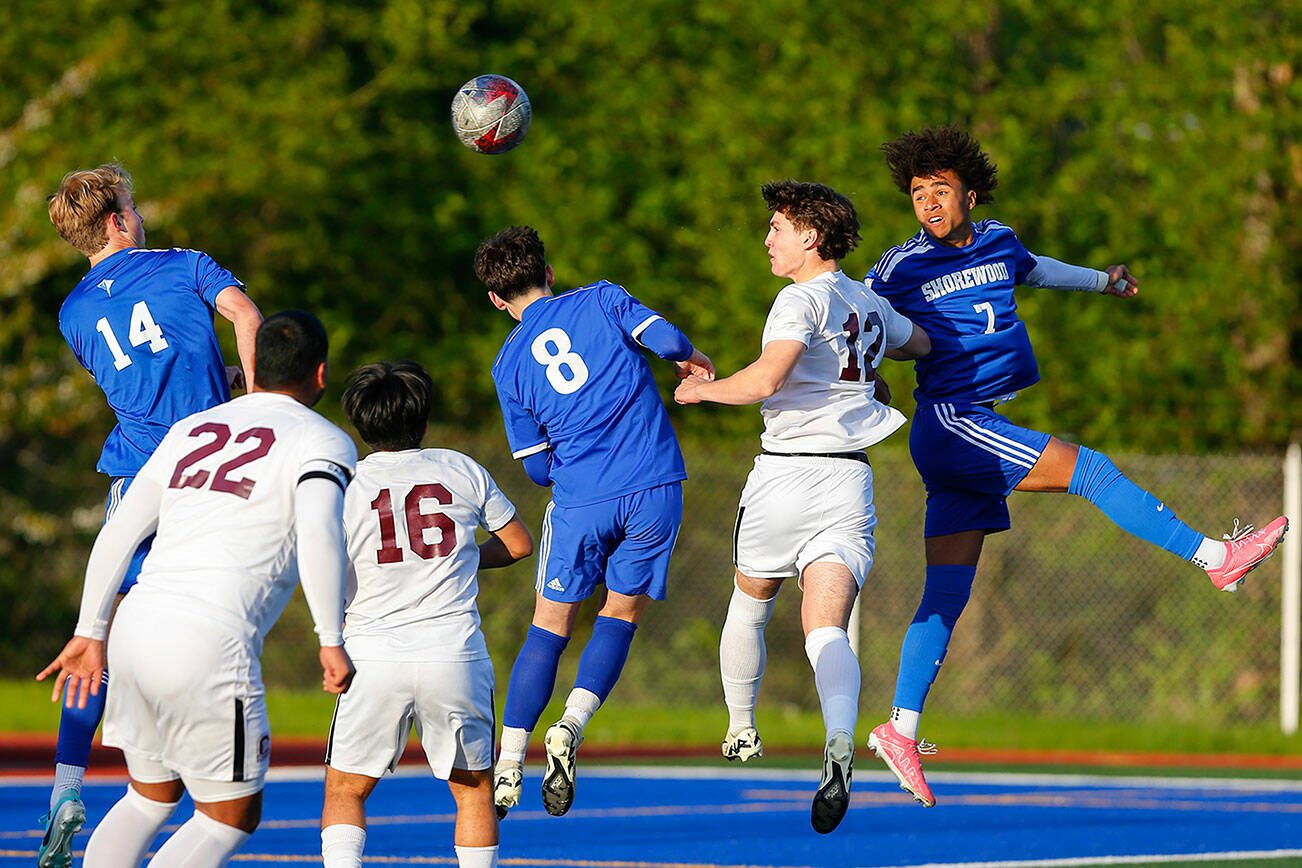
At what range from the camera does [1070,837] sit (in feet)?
34.9

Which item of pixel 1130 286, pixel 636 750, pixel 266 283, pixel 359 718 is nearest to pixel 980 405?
pixel 1130 286

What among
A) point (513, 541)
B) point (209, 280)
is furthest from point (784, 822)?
point (513, 541)

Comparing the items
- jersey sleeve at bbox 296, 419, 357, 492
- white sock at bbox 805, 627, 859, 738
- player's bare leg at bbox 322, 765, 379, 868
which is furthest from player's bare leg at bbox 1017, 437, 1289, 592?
jersey sleeve at bbox 296, 419, 357, 492

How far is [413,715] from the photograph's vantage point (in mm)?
6625

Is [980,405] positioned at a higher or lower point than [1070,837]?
higher

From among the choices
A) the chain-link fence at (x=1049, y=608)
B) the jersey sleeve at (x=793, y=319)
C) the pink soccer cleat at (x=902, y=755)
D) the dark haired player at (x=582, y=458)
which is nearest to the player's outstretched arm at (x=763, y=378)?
the jersey sleeve at (x=793, y=319)

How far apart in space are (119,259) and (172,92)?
16.9m

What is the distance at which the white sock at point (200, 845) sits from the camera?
576cm

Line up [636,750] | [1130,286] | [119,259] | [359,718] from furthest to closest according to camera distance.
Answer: [636,750] < [1130,286] < [119,259] < [359,718]

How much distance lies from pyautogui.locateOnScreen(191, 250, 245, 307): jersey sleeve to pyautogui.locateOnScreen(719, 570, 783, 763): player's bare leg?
92.5 inches

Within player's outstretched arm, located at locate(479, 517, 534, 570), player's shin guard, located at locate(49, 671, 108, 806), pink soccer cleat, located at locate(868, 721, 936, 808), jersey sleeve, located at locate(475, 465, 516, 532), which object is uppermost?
jersey sleeve, located at locate(475, 465, 516, 532)

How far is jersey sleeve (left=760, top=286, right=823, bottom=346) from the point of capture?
24.6 feet

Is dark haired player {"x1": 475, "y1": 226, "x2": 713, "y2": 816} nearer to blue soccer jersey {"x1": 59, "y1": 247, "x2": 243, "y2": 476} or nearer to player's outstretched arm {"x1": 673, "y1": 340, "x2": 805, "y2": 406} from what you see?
player's outstretched arm {"x1": 673, "y1": 340, "x2": 805, "y2": 406}

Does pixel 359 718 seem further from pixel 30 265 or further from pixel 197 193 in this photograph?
pixel 197 193
